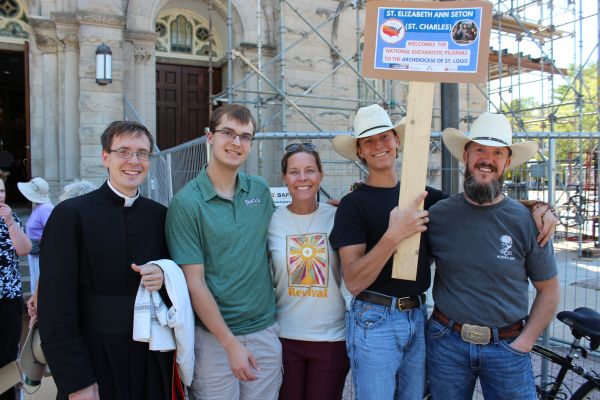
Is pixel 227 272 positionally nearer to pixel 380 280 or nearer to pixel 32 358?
pixel 380 280

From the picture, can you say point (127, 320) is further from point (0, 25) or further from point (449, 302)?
point (0, 25)

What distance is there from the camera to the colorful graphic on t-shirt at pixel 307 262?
2584 millimetres

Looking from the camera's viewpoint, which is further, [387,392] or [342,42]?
[342,42]

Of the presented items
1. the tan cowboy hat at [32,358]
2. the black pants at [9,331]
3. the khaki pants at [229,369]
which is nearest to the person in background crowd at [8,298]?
the black pants at [9,331]

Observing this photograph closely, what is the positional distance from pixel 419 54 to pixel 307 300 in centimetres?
142

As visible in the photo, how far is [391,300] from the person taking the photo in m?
2.36

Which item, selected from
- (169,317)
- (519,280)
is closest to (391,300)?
(519,280)

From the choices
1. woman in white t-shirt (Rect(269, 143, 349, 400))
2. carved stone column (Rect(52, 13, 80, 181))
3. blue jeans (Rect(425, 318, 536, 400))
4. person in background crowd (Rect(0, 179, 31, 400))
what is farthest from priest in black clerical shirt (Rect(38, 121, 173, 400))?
carved stone column (Rect(52, 13, 80, 181))

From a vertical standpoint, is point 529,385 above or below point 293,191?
below

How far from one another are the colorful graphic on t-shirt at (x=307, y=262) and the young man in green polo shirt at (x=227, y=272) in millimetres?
146

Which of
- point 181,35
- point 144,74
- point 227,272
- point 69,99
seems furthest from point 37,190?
point 181,35

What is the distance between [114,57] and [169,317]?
7444 millimetres

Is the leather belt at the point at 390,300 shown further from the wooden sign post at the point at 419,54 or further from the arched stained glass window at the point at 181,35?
the arched stained glass window at the point at 181,35

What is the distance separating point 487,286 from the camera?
2.28 metres
